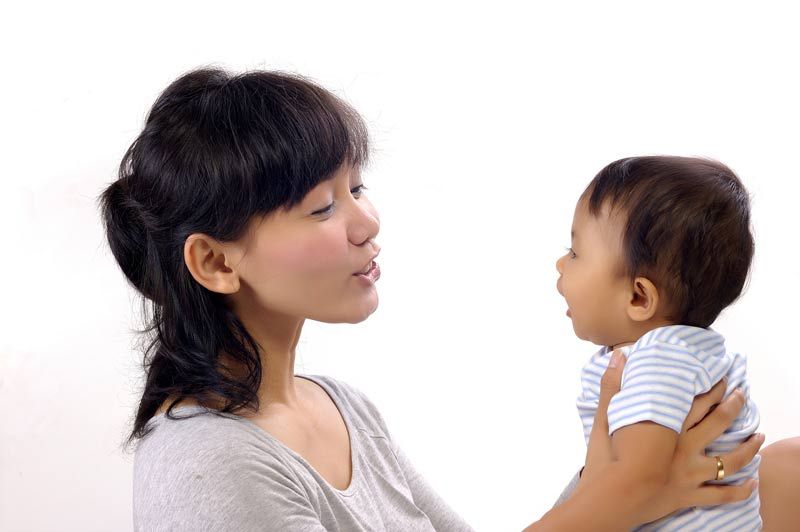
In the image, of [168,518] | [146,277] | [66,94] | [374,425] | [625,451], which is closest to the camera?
[168,518]

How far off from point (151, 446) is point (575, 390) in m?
1.72

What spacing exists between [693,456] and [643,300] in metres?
0.26

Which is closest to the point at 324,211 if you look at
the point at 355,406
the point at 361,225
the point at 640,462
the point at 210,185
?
the point at 361,225

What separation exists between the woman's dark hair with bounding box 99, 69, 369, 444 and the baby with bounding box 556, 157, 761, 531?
0.44 m

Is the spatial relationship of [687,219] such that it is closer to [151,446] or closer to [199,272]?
[199,272]

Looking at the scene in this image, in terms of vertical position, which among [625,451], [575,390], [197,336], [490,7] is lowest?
[575,390]

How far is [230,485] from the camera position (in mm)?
1335

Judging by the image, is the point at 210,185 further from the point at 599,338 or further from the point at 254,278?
the point at 599,338

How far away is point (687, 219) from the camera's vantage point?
1.56 metres

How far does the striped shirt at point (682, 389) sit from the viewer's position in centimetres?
150

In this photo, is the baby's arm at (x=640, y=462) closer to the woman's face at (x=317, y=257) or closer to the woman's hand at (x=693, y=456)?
the woman's hand at (x=693, y=456)

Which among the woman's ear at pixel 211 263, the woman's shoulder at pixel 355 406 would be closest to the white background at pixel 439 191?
the woman's shoulder at pixel 355 406

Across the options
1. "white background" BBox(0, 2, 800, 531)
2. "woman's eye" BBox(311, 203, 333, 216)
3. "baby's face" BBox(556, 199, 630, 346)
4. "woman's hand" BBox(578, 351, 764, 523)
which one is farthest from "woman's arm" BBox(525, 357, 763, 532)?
"white background" BBox(0, 2, 800, 531)

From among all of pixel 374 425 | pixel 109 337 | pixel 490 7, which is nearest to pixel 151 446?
pixel 374 425
